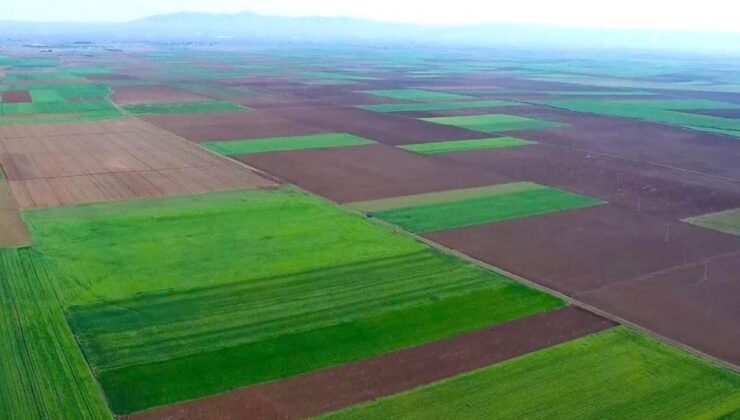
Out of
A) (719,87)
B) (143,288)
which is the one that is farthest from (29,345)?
(719,87)

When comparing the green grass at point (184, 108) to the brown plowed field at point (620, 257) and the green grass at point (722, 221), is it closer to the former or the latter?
the brown plowed field at point (620, 257)

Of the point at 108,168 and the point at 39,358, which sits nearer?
the point at 39,358

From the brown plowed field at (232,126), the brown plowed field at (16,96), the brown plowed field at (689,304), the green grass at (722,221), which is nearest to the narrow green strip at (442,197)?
the green grass at (722,221)

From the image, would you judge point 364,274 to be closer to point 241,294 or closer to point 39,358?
point 241,294

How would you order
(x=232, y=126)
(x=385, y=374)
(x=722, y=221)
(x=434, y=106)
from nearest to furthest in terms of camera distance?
(x=385, y=374), (x=722, y=221), (x=232, y=126), (x=434, y=106)

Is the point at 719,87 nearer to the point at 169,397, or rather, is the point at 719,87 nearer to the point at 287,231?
the point at 287,231

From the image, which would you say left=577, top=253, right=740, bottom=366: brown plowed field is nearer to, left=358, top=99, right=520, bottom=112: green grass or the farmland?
the farmland

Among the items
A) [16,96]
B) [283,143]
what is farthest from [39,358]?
[16,96]
